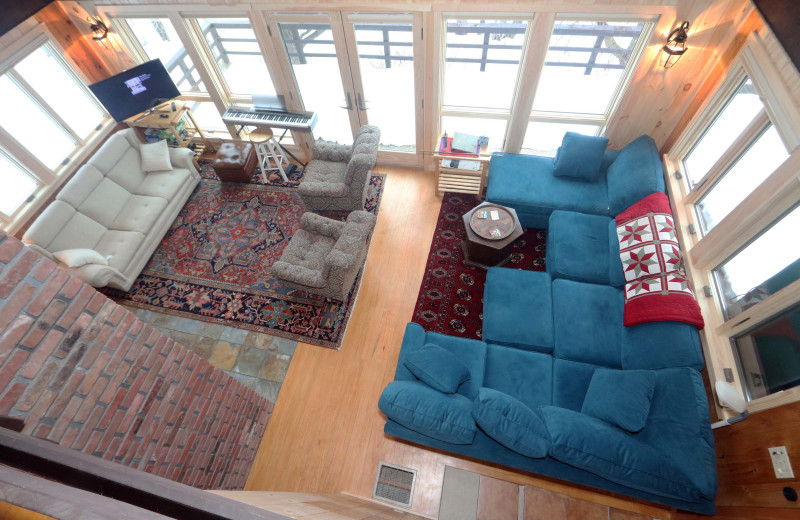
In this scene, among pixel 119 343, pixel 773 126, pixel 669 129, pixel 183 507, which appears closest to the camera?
pixel 183 507

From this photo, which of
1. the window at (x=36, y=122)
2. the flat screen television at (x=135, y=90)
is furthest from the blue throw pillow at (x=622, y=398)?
the window at (x=36, y=122)

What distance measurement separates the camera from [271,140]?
4809mm

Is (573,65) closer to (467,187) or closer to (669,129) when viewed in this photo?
(669,129)

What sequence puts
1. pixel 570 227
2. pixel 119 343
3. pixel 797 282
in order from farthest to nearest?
pixel 570 227 < pixel 797 282 < pixel 119 343

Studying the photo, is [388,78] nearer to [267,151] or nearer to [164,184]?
[267,151]

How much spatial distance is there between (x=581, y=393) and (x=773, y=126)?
235 cm

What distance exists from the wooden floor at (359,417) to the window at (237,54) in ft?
9.35

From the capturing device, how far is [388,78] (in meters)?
4.37

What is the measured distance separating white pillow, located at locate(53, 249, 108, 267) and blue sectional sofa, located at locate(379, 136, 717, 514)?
132 inches

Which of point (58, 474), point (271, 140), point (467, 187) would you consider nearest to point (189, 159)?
point (271, 140)

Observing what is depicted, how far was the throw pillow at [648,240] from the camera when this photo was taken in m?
2.82

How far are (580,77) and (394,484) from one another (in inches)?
183

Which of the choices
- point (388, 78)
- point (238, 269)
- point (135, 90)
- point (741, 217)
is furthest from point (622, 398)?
point (135, 90)

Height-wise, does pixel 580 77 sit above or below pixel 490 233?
above
